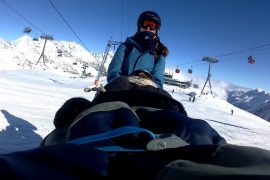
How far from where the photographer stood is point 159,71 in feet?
12.2

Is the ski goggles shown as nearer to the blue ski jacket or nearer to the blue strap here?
the blue ski jacket

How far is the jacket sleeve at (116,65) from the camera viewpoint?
3510mm

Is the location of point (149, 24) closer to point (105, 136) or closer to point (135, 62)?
point (135, 62)

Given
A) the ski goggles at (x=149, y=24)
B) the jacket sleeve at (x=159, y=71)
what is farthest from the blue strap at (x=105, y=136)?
the ski goggles at (x=149, y=24)

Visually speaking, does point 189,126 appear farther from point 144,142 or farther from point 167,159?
point 167,159

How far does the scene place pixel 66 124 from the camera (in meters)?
2.16

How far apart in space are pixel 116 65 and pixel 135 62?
0.25 metres

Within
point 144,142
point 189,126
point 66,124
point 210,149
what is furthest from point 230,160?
point 66,124

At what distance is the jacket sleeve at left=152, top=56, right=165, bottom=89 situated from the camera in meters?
3.64

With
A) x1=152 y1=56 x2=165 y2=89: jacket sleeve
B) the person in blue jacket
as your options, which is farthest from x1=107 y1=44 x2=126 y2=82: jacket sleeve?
x1=152 y1=56 x2=165 y2=89: jacket sleeve

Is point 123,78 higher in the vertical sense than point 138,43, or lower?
lower

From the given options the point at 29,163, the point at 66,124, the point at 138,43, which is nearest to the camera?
the point at 29,163

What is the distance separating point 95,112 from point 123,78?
35.1 inches

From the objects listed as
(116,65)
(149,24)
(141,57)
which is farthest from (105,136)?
(149,24)
